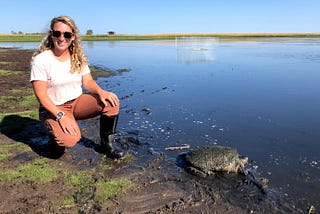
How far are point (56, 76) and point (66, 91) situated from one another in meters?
0.44

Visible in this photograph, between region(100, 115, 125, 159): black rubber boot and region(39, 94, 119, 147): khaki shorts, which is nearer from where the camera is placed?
region(39, 94, 119, 147): khaki shorts

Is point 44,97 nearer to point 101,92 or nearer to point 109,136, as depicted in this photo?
point 101,92

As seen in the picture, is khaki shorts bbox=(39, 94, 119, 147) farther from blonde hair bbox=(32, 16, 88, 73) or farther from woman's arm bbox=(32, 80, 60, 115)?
blonde hair bbox=(32, 16, 88, 73)

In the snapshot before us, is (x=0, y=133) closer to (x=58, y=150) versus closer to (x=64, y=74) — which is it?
(x=58, y=150)

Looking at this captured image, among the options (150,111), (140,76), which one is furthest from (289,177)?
(140,76)

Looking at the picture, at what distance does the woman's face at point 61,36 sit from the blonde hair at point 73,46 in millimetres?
86

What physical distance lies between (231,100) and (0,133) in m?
8.74

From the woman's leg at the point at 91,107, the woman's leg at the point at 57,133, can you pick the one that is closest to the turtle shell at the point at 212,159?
the woman's leg at the point at 91,107

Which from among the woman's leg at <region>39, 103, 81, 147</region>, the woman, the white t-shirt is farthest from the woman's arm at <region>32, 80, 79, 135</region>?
the woman's leg at <region>39, 103, 81, 147</region>

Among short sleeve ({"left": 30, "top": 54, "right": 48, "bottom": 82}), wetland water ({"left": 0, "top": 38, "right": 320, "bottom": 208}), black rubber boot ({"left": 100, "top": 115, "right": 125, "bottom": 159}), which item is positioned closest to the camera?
short sleeve ({"left": 30, "top": 54, "right": 48, "bottom": 82})

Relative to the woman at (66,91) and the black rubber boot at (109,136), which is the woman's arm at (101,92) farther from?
the black rubber boot at (109,136)

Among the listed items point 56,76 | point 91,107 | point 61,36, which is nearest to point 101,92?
point 91,107

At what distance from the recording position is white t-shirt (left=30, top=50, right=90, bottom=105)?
614cm

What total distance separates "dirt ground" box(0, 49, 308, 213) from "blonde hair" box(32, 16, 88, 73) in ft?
6.29
